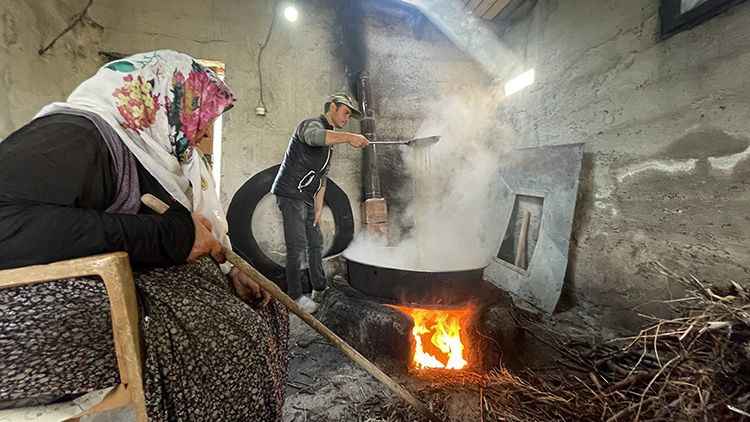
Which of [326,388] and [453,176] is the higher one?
[453,176]

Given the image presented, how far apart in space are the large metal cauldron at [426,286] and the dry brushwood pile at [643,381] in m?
0.53

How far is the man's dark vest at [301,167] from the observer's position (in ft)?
10.1

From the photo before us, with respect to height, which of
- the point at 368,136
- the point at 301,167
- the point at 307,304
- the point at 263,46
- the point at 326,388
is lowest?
the point at 326,388

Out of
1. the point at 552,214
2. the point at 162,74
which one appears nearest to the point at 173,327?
the point at 162,74

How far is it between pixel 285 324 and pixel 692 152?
8.78ft

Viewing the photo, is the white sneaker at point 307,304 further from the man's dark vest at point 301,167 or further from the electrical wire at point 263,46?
the electrical wire at point 263,46

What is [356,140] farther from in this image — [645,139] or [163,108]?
[645,139]

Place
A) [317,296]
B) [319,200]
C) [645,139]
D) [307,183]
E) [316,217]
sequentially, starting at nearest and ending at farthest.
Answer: [645,139] < [307,183] < [317,296] < [316,217] < [319,200]

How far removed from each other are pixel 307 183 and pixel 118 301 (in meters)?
2.36

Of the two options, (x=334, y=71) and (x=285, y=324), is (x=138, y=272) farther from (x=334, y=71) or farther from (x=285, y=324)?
(x=334, y=71)

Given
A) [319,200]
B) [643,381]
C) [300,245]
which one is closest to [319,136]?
[319,200]

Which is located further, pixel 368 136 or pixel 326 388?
pixel 368 136

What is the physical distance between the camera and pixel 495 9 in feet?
11.6

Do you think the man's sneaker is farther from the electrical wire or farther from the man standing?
the electrical wire
